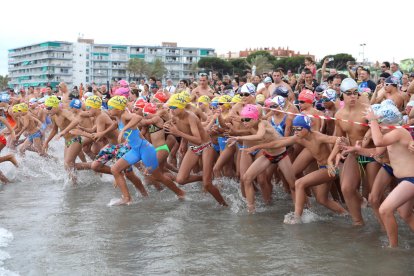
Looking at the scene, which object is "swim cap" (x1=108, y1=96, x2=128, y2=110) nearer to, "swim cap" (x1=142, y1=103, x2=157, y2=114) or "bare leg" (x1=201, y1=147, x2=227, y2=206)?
"swim cap" (x1=142, y1=103, x2=157, y2=114)

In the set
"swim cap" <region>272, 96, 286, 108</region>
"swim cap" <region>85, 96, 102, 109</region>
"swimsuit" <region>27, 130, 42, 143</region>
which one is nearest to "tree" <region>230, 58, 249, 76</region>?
"swimsuit" <region>27, 130, 42, 143</region>

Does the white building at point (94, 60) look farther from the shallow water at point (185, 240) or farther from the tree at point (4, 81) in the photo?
the shallow water at point (185, 240)

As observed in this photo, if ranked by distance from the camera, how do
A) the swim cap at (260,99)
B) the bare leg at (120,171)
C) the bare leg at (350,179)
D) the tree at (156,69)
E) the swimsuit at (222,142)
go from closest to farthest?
the bare leg at (350,179), the bare leg at (120,171), the swimsuit at (222,142), the swim cap at (260,99), the tree at (156,69)

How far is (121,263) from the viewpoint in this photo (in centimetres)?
618

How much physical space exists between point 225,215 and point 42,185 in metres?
5.26

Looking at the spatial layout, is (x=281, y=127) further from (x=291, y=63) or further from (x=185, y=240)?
(x=291, y=63)

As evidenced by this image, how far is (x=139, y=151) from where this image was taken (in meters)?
9.48

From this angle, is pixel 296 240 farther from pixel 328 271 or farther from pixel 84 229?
pixel 84 229

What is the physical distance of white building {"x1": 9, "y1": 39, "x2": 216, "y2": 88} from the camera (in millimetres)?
154000

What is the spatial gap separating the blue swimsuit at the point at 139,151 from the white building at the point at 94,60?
143 meters

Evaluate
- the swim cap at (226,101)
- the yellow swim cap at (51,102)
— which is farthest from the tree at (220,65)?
the swim cap at (226,101)

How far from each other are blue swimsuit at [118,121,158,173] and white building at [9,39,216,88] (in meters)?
143

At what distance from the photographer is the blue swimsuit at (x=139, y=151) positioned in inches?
371

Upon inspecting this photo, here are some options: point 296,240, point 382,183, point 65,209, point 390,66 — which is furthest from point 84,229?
point 390,66
